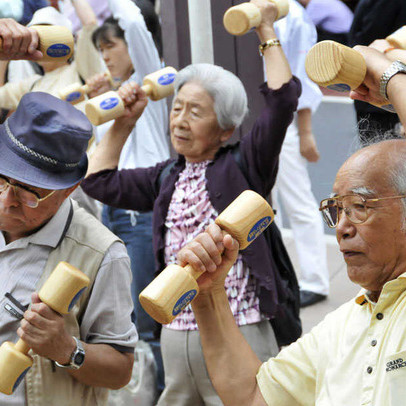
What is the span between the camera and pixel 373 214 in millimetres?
2295

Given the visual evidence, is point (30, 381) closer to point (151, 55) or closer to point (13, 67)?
point (151, 55)

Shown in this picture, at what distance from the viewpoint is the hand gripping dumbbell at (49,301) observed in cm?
253

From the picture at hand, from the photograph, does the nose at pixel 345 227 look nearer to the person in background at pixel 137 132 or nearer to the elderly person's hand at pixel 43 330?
the elderly person's hand at pixel 43 330

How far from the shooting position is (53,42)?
9.75 feet

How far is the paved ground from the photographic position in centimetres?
550

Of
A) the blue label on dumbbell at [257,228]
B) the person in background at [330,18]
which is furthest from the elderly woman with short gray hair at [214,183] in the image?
the person in background at [330,18]


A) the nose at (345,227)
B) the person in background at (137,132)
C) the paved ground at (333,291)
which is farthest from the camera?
the paved ground at (333,291)

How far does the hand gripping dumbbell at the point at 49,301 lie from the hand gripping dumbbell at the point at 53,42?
84cm

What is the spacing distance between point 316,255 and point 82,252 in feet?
10.3

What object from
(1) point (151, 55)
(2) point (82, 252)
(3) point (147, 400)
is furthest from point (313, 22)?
(2) point (82, 252)

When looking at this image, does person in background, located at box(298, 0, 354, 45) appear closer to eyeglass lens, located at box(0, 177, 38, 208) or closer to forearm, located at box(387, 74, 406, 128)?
eyeglass lens, located at box(0, 177, 38, 208)

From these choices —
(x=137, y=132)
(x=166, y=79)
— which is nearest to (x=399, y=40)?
(x=166, y=79)

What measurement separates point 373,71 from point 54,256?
1204 millimetres

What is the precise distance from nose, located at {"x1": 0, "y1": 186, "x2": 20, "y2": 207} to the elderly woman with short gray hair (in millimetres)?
1083
